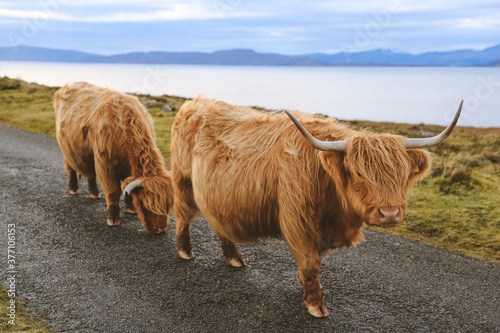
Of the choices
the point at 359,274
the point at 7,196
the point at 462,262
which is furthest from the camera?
the point at 7,196

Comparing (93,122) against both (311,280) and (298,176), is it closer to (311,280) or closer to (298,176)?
(298,176)

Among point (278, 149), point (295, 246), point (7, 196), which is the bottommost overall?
point (7, 196)

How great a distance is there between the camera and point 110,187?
580 centimetres

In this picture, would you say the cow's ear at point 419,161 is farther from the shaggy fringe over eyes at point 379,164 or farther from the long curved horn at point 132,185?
the long curved horn at point 132,185

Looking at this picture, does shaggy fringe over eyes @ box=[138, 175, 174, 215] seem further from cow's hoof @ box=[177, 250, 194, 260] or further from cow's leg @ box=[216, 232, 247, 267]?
cow's leg @ box=[216, 232, 247, 267]

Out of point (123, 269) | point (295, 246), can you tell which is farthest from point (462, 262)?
point (123, 269)

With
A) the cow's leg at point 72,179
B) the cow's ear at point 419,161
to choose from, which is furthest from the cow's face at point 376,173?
the cow's leg at point 72,179

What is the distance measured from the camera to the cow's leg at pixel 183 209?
4762 millimetres

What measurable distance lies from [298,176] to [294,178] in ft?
0.12

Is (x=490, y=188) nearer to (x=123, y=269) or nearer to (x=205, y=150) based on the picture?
(x=205, y=150)

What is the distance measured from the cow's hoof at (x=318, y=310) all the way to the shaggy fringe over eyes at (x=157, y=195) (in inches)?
89.9

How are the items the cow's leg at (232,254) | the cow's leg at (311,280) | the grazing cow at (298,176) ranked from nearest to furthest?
the grazing cow at (298,176) → the cow's leg at (311,280) → the cow's leg at (232,254)

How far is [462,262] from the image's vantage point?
4945 mm

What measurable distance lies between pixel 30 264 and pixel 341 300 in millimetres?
3544
